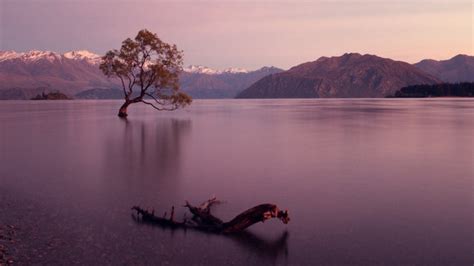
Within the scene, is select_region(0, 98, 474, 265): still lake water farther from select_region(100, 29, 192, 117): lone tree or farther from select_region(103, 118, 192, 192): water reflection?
select_region(100, 29, 192, 117): lone tree

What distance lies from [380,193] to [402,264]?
28.8 feet

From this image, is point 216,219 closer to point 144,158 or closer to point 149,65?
point 144,158

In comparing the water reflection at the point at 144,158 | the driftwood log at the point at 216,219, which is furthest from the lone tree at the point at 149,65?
the driftwood log at the point at 216,219

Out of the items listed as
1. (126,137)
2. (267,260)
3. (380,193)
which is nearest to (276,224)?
(267,260)

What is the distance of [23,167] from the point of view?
95.3 ft

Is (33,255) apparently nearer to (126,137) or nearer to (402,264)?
(402,264)

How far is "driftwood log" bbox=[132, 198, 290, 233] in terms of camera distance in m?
14.9

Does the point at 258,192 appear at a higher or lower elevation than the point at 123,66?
lower

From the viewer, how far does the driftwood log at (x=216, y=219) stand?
14891 millimetres

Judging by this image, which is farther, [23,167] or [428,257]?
[23,167]

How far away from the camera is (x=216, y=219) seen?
15906 mm

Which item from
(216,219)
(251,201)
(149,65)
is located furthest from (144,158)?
(149,65)

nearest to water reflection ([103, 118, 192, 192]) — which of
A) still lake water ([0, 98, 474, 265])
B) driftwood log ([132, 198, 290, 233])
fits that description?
still lake water ([0, 98, 474, 265])

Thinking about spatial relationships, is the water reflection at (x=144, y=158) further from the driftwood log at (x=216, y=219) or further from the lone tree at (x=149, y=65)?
the lone tree at (x=149, y=65)
